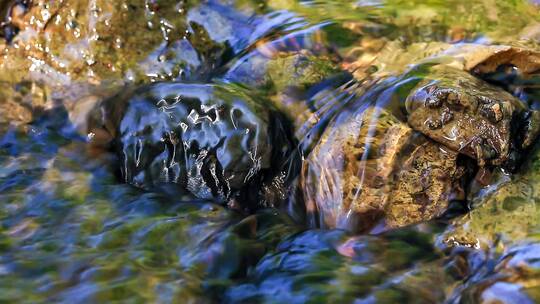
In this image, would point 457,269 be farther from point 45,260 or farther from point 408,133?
point 45,260

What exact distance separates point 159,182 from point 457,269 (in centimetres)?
195

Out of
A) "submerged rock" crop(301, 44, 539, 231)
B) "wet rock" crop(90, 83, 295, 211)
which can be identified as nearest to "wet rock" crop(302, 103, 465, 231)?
"submerged rock" crop(301, 44, 539, 231)

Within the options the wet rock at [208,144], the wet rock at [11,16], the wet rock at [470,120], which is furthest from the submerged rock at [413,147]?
the wet rock at [11,16]

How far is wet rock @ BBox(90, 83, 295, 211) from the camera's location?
3723mm

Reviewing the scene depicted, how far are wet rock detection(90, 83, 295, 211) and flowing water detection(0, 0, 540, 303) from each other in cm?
1

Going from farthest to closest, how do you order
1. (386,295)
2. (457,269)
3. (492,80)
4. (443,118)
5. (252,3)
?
1. (252,3)
2. (492,80)
3. (443,118)
4. (457,269)
5. (386,295)

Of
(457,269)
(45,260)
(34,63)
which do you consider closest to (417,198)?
(457,269)

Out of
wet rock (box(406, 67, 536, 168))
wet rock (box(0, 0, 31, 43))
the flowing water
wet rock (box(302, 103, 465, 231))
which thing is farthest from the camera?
wet rock (box(0, 0, 31, 43))

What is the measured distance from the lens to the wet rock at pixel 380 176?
330 centimetres

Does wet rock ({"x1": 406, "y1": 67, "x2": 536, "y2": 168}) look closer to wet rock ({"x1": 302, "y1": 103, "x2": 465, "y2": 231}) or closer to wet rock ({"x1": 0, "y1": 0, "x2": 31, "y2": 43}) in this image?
wet rock ({"x1": 302, "y1": 103, "x2": 465, "y2": 231})

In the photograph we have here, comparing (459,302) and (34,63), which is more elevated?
(34,63)

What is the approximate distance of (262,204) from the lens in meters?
3.82

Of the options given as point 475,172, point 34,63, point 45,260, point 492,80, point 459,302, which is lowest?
point 459,302

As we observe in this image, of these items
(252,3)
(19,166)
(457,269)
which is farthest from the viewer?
(252,3)
